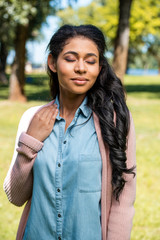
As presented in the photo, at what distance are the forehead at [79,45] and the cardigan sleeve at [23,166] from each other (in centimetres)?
46

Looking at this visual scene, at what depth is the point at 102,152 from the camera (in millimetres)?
1970

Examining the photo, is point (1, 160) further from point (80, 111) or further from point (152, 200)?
point (80, 111)

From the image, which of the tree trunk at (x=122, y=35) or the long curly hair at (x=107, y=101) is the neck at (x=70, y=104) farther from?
the tree trunk at (x=122, y=35)

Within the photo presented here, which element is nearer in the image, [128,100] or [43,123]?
[43,123]

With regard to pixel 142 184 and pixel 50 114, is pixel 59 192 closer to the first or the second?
pixel 50 114

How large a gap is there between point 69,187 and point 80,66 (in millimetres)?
720

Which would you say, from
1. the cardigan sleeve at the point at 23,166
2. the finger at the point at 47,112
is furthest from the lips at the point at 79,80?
the cardigan sleeve at the point at 23,166

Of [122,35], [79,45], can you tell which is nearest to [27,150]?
[79,45]

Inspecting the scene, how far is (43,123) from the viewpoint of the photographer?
2.07 m

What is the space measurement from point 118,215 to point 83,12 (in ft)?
185

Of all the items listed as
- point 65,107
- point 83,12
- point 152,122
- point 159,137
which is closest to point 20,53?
point 152,122

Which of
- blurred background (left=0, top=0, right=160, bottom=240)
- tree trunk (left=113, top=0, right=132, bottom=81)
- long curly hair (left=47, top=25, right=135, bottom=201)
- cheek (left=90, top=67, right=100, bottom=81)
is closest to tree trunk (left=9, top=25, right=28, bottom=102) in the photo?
blurred background (left=0, top=0, right=160, bottom=240)

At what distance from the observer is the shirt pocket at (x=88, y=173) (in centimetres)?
193

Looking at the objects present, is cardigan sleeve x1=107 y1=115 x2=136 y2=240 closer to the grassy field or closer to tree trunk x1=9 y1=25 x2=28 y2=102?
the grassy field
